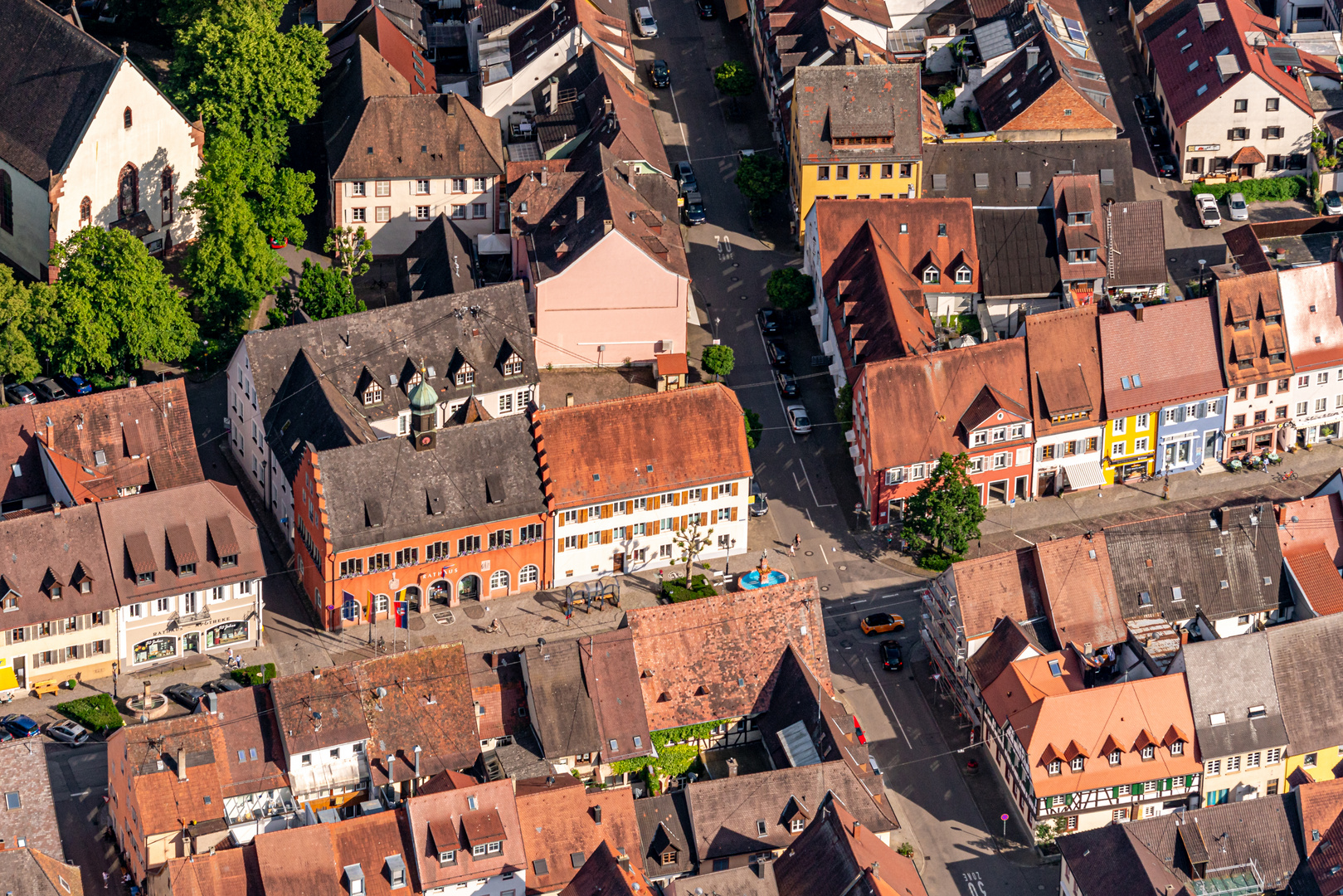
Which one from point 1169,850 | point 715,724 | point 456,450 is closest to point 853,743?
A: point 715,724

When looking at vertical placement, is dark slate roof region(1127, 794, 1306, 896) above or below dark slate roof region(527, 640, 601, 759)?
below

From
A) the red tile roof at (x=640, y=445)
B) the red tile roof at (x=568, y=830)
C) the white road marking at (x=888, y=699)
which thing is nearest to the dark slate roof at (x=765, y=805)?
the red tile roof at (x=568, y=830)

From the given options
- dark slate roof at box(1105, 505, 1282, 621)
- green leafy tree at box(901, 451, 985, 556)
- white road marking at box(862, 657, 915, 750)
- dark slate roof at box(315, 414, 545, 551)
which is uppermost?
dark slate roof at box(315, 414, 545, 551)

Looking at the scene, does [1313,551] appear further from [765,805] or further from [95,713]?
[95,713]

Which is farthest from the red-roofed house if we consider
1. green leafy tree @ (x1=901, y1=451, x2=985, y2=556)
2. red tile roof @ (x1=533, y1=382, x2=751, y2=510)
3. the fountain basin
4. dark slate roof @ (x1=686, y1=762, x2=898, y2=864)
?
red tile roof @ (x1=533, y1=382, x2=751, y2=510)

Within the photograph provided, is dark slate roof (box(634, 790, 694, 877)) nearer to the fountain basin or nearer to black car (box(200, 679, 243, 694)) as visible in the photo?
the fountain basin

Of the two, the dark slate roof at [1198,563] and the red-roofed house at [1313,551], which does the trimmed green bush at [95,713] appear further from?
the red-roofed house at [1313,551]

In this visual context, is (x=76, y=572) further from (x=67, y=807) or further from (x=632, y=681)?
(x=632, y=681)

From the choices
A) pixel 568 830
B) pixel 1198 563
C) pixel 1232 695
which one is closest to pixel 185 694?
pixel 568 830

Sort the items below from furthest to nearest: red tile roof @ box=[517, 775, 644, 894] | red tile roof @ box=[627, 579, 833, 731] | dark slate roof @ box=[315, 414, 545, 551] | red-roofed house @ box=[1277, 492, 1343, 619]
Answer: red-roofed house @ box=[1277, 492, 1343, 619]
dark slate roof @ box=[315, 414, 545, 551]
red tile roof @ box=[627, 579, 833, 731]
red tile roof @ box=[517, 775, 644, 894]
